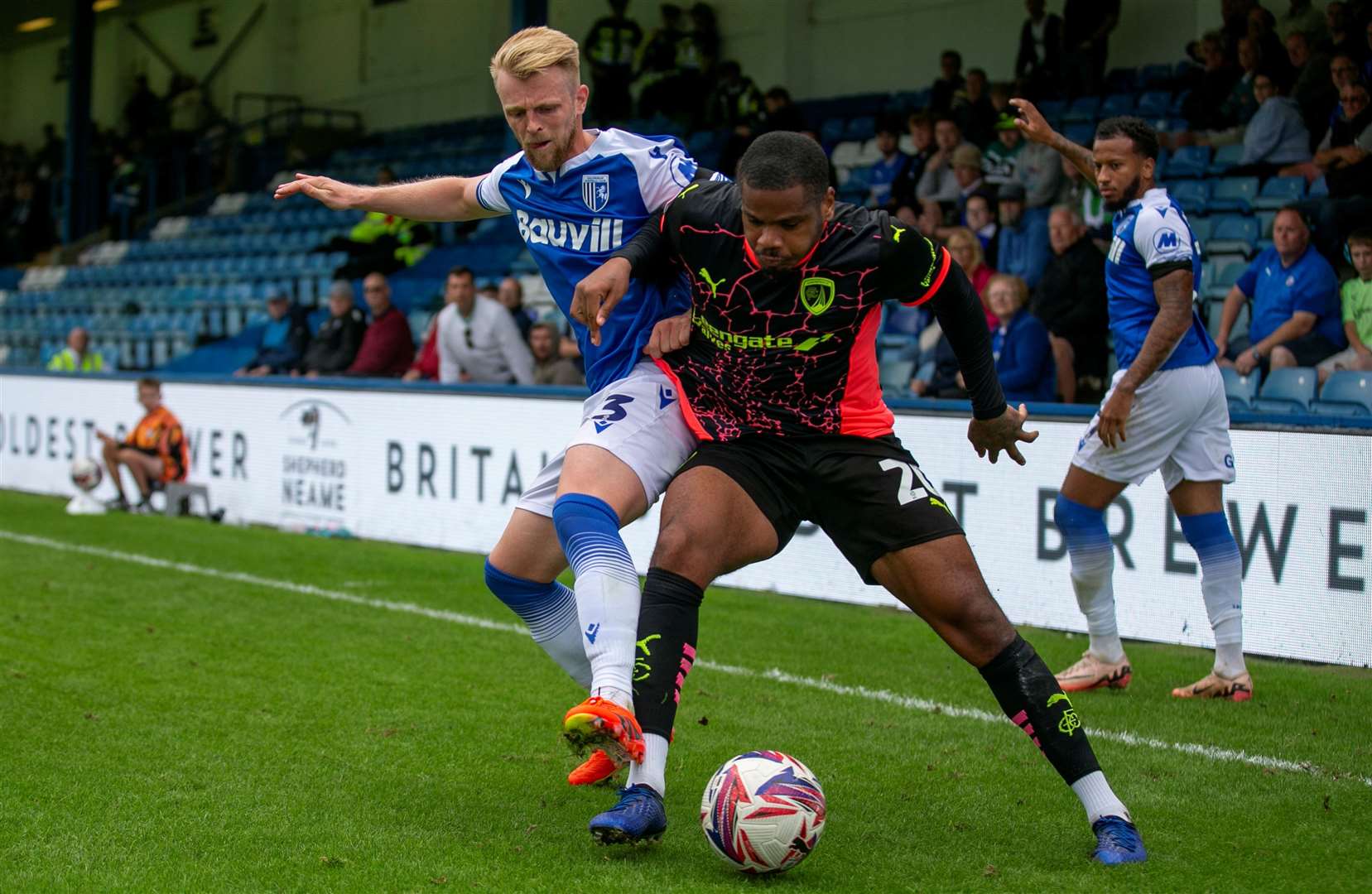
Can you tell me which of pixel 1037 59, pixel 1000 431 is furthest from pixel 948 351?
pixel 1000 431

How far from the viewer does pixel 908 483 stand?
411 centimetres

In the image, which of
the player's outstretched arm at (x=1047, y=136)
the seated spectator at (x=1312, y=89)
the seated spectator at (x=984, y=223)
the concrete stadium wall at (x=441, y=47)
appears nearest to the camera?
the player's outstretched arm at (x=1047, y=136)

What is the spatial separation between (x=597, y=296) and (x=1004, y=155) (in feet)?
32.2

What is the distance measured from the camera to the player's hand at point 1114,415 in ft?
19.8

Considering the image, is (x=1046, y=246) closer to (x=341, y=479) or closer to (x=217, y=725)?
(x=341, y=479)

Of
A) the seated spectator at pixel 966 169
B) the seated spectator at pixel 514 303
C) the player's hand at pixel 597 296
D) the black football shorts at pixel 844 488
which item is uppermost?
the seated spectator at pixel 966 169

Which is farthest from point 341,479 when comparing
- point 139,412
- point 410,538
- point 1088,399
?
point 1088,399

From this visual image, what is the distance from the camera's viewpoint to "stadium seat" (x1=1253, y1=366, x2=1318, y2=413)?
8.61 m

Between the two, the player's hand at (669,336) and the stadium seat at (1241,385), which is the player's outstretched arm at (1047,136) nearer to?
the player's hand at (669,336)

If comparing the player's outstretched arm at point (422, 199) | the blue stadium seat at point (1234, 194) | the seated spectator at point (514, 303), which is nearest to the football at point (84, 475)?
the seated spectator at point (514, 303)

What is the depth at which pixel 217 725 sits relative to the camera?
18.4 ft

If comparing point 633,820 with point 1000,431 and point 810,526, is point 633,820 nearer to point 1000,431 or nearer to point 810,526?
point 1000,431

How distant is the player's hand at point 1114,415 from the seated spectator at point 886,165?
7.79m

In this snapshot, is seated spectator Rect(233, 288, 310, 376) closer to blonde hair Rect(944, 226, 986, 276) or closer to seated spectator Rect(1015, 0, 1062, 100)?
blonde hair Rect(944, 226, 986, 276)
